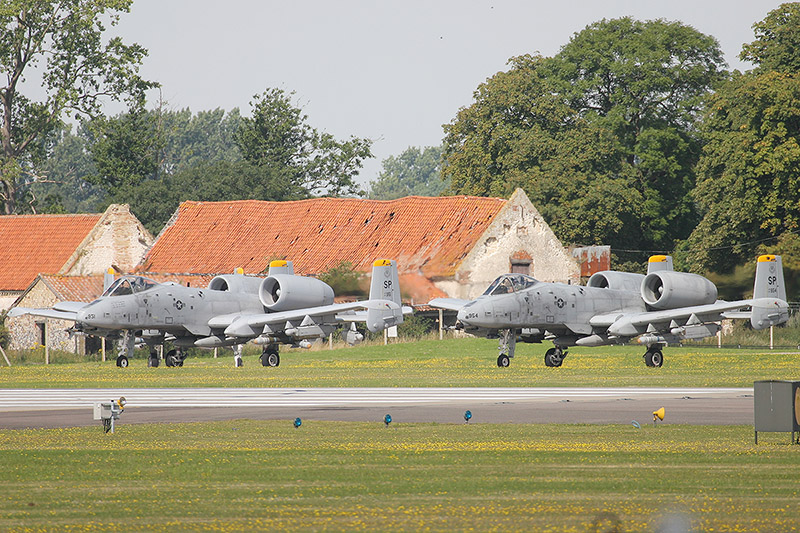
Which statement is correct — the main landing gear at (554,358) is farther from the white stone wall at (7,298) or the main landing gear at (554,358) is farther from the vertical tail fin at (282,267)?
the white stone wall at (7,298)

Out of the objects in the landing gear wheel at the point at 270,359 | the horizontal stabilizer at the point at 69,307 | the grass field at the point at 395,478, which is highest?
the horizontal stabilizer at the point at 69,307

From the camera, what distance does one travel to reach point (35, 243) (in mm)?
70125

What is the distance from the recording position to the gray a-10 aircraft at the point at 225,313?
3875 cm

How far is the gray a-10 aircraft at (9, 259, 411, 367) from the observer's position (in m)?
38.8

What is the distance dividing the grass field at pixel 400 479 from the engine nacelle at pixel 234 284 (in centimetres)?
2232

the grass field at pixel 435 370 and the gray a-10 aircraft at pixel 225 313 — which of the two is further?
the gray a-10 aircraft at pixel 225 313

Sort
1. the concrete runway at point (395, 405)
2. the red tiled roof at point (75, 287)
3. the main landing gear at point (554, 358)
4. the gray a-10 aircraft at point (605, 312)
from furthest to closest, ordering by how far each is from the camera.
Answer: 1. the red tiled roof at point (75, 287)
2. the main landing gear at point (554, 358)
3. the gray a-10 aircraft at point (605, 312)
4. the concrete runway at point (395, 405)

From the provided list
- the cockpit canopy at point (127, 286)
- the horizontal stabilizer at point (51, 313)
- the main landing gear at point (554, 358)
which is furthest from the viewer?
the horizontal stabilizer at point (51, 313)

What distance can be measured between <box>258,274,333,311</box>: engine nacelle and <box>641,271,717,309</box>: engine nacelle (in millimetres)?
11626

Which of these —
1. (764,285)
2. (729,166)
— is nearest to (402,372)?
(764,285)

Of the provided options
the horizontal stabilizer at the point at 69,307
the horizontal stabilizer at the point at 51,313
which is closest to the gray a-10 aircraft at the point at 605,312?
the horizontal stabilizer at the point at 51,313

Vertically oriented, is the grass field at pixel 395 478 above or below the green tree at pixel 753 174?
below

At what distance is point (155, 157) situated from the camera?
94.6 meters

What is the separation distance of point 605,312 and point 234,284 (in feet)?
44.1
